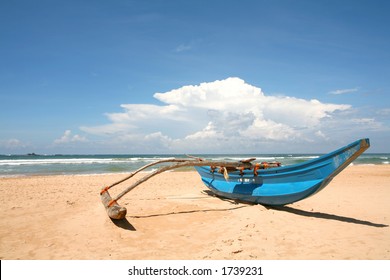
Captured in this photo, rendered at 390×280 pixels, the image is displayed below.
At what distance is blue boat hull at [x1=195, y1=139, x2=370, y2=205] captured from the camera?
5465 millimetres

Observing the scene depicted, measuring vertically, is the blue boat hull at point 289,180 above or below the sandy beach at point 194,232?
above

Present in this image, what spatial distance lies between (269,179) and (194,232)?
8.54 feet

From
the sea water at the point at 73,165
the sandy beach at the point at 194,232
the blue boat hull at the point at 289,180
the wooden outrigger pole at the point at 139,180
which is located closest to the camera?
the sandy beach at the point at 194,232

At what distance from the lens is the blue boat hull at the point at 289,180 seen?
5.46 metres

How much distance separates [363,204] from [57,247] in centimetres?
842

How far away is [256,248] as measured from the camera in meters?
4.42

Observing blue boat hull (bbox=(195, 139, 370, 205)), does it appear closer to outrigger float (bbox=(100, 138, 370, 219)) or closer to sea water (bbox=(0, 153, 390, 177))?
outrigger float (bbox=(100, 138, 370, 219))

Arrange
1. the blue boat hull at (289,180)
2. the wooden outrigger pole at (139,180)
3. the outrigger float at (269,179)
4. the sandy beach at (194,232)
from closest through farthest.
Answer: the sandy beach at (194,232), the blue boat hull at (289,180), the outrigger float at (269,179), the wooden outrigger pole at (139,180)

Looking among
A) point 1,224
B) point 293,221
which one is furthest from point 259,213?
point 1,224

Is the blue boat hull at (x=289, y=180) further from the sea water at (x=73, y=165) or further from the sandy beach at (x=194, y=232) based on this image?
the sea water at (x=73, y=165)

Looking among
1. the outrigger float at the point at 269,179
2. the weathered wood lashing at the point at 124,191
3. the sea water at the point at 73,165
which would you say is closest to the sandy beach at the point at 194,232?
the weathered wood lashing at the point at 124,191

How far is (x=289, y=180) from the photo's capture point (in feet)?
21.4

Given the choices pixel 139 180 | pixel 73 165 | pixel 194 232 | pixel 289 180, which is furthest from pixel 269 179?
pixel 73 165

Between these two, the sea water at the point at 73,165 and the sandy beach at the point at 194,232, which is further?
the sea water at the point at 73,165
